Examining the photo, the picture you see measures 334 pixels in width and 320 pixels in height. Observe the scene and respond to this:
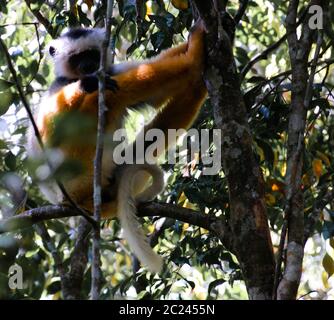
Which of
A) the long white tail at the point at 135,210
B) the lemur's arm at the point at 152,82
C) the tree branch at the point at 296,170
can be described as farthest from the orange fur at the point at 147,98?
the tree branch at the point at 296,170

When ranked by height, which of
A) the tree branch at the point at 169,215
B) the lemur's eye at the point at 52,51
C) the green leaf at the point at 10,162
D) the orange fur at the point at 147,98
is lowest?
the tree branch at the point at 169,215

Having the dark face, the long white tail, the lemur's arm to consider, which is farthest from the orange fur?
the dark face

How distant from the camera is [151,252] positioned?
13.5 feet

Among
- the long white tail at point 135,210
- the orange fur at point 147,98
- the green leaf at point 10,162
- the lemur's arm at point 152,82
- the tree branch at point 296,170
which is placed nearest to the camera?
the tree branch at point 296,170

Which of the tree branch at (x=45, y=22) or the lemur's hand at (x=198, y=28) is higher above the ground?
the tree branch at (x=45, y=22)

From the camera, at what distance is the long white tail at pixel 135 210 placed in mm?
4094

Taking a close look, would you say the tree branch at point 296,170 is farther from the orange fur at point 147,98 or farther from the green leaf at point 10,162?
the green leaf at point 10,162

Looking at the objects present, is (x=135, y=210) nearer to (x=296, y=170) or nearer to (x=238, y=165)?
(x=238, y=165)

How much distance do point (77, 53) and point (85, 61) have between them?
0.47ft

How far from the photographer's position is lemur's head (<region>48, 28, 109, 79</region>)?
4953mm

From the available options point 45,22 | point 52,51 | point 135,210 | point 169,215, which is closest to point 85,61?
point 52,51
